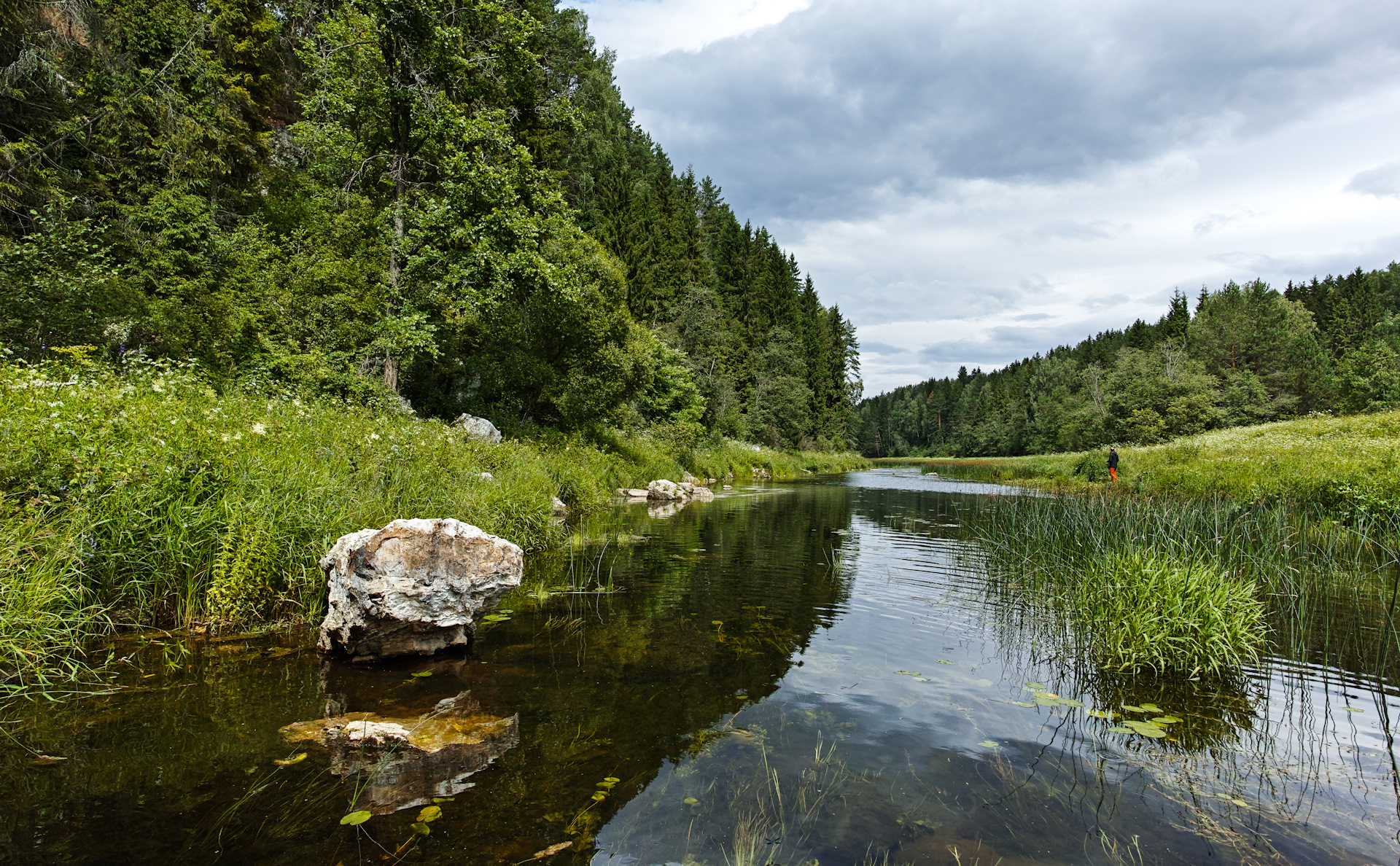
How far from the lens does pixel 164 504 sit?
543 cm

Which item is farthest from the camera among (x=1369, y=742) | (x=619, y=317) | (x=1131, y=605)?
(x=619, y=317)

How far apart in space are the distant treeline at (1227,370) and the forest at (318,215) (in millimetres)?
51762

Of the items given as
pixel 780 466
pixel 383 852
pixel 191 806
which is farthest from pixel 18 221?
pixel 780 466

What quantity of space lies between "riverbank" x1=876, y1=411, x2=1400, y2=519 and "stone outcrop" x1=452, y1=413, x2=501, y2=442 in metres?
16.0

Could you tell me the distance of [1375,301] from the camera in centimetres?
6944

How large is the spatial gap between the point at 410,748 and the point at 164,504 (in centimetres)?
377

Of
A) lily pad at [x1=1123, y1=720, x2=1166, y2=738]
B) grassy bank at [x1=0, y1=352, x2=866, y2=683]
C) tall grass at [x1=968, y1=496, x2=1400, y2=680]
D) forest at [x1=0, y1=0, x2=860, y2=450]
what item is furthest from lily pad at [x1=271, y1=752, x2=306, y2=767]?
forest at [x1=0, y1=0, x2=860, y2=450]

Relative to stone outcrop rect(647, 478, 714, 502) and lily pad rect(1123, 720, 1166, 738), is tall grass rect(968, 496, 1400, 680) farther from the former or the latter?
stone outcrop rect(647, 478, 714, 502)

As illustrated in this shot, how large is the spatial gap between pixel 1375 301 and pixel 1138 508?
96.1 m

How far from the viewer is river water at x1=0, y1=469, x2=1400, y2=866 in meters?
3.04

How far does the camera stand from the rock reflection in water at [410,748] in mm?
3350

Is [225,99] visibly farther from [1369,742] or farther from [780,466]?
[780,466]

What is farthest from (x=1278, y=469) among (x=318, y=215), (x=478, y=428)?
(x=318, y=215)

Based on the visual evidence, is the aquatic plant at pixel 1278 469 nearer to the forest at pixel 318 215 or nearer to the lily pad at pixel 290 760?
the lily pad at pixel 290 760
